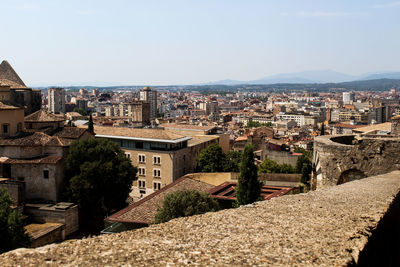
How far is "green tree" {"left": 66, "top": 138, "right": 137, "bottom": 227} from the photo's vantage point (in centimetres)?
2711

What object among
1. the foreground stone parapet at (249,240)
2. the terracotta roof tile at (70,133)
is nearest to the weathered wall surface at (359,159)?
the foreground stone parapet at (249,240)

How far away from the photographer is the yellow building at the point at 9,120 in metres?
28.7

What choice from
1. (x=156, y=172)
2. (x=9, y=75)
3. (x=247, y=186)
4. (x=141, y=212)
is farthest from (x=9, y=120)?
(x=247, y=186)

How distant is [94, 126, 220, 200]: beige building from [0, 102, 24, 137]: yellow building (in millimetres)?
11121

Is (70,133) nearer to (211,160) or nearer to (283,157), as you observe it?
(211,160)

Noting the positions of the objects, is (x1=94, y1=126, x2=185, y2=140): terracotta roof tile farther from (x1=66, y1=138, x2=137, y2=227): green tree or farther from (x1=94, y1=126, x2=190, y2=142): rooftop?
(x1=66, y1=138, x2=137, y2=227): green tree

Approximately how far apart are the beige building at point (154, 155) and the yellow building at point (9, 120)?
1112cm

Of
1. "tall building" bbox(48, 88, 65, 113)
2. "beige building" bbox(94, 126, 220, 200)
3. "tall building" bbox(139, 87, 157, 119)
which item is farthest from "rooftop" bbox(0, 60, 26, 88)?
"tall building" bbox(48, 88, 65, 113)

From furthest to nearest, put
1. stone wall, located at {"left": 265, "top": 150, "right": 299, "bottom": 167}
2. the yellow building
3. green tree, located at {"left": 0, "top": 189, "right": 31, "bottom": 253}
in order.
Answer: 1. stone wall, located at {"left": 265, "top": 150, "right": 299, "bottom": 167}
2. the yellow building
3. green tree, located at {"left": 0, "top": 189, "right": 31, "bottom": 253}

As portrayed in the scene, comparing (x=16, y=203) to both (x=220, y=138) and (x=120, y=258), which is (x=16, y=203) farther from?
(x=220, y=138)

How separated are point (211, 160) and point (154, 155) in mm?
6086

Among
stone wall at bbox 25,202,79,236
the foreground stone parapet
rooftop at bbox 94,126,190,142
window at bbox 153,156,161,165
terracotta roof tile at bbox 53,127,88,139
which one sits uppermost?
the foreground stone parapet

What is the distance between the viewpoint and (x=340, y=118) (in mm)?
147125

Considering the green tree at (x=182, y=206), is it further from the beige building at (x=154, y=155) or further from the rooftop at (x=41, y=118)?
the beige building at (x=154, y=155)
